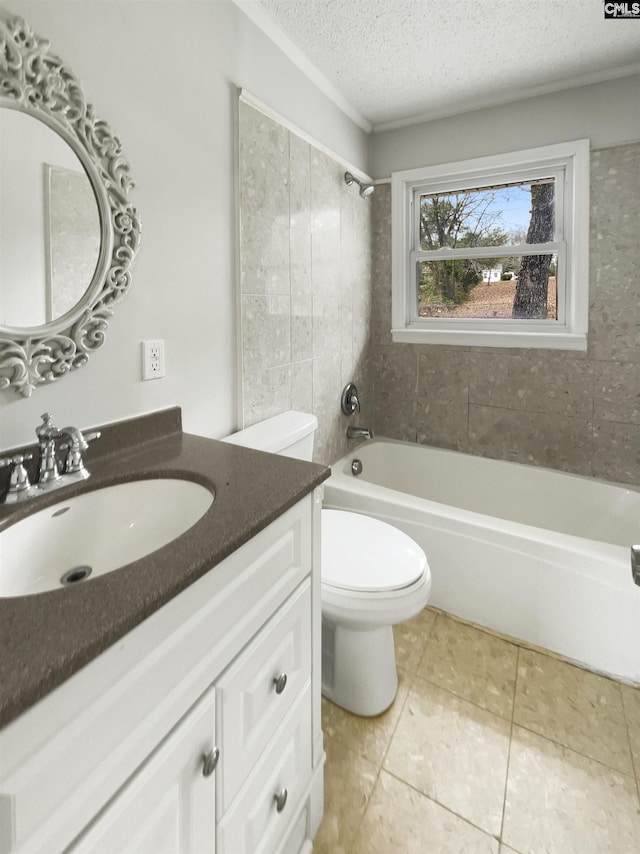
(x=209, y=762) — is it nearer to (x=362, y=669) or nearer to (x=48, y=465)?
(x=48, y=465)

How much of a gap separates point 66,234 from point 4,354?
1.06 feet

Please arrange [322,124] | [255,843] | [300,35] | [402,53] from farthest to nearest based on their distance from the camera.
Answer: [322,124], [402,53], [300,35], [255,843]

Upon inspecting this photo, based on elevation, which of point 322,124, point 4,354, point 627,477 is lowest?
point 627,477

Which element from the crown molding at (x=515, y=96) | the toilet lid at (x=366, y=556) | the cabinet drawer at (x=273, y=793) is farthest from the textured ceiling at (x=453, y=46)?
the cabinet drawer at (x=273, y=793)

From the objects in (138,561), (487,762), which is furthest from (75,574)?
(487,762)

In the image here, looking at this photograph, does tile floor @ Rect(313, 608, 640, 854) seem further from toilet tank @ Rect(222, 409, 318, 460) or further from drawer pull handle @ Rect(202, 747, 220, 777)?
toilet tank @ Rect(222, 409, 318, 460)

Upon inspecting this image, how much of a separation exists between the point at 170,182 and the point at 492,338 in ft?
5.94

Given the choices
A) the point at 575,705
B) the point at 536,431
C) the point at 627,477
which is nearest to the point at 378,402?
the point at 536,431

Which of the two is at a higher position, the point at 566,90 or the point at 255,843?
the point at 566,90

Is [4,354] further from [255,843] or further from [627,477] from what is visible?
[627,477]

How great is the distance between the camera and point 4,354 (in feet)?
3.11

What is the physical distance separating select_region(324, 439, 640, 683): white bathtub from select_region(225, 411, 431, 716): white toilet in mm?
380

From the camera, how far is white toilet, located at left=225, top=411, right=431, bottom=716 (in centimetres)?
132

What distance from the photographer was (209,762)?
72cm
